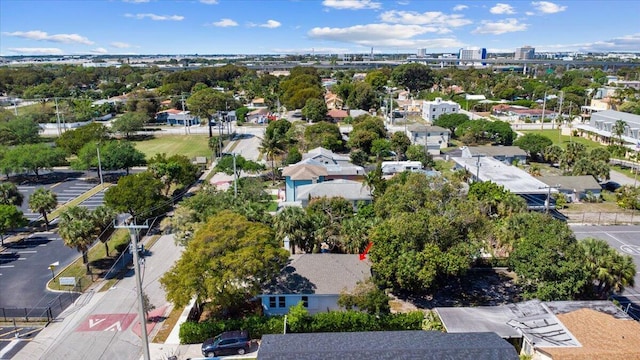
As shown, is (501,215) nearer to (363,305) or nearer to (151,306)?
(363,305)

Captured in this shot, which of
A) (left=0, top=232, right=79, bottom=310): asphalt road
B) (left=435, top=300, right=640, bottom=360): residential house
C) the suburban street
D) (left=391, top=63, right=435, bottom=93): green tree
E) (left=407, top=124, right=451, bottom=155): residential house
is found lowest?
the suburban street

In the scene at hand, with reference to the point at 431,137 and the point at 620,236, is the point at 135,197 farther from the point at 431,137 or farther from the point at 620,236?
the point at 431,137

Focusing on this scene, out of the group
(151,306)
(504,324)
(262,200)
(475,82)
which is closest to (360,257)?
(504,324)

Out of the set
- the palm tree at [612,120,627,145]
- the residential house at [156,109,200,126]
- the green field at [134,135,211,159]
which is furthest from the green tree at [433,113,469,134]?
the residential house at [156,109,200,126]

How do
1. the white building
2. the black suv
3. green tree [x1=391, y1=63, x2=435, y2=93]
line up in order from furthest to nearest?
green tree [x1=391, y1=63, x2=435, y2=93]
the white building
the black suv

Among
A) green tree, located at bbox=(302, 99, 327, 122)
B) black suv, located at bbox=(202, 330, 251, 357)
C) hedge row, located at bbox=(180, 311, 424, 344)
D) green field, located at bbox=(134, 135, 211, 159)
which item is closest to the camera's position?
black suv, located at bbox=(202, 330, 251, 357)

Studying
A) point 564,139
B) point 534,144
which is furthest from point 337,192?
point 564,139

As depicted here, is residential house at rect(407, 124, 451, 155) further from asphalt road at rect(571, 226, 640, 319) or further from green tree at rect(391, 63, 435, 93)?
green tree at rect(391, 63, 435, 93)
